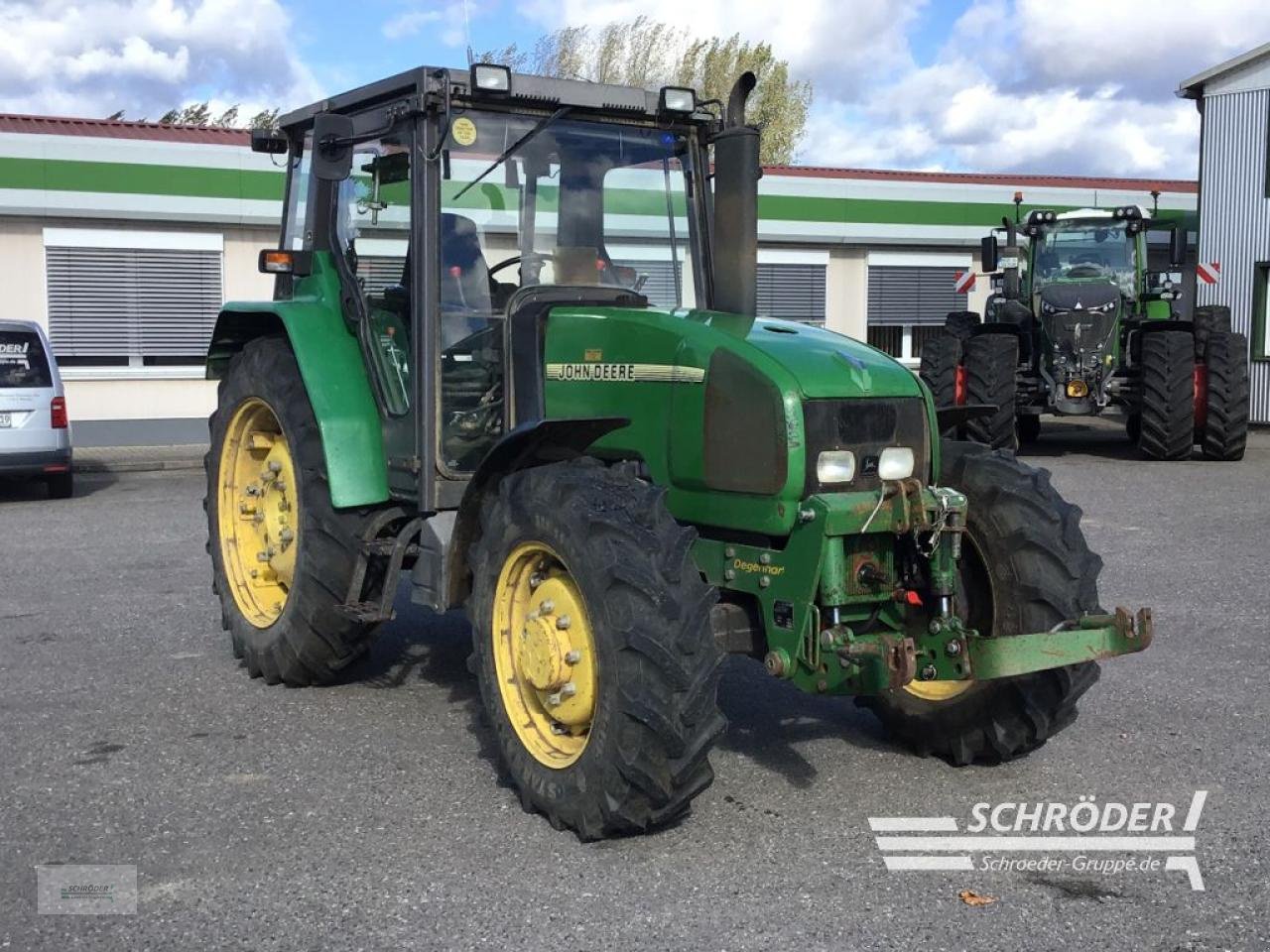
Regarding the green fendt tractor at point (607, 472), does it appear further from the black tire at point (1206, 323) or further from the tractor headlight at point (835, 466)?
the black tire at point (1206, 323)

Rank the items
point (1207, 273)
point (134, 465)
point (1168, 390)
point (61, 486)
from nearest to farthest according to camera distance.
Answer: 1. point (61, 486)
2. point (1168, 390)
3. point (134, 465)
4. point (1207, 273)

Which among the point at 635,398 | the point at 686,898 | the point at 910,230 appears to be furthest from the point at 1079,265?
the point at 686,898

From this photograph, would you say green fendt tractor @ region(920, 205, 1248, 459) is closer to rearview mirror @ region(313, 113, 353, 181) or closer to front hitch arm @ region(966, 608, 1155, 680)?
rearview mirror @ region(313, 113, 353, 181)

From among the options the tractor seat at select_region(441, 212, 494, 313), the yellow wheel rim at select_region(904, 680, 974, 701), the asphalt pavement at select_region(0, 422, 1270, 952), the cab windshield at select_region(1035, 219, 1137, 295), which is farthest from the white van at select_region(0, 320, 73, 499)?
the cab windshield at select_region(1035, 219, 1137, 295)

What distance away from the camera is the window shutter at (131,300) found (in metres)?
Answer: 17.9

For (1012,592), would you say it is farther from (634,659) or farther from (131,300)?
(131,300)

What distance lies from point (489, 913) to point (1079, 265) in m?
15.2

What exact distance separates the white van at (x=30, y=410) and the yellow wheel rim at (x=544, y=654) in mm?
9666

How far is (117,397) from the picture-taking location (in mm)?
18422

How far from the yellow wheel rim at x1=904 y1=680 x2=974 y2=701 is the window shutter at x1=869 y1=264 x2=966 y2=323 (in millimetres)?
18412

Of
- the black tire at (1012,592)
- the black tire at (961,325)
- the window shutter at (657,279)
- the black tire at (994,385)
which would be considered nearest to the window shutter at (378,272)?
the window shutter at (657,279)

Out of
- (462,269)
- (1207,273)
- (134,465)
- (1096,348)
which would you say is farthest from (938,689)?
(1207,273)

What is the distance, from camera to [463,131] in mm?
5516

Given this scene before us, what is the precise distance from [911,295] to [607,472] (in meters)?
19.6
